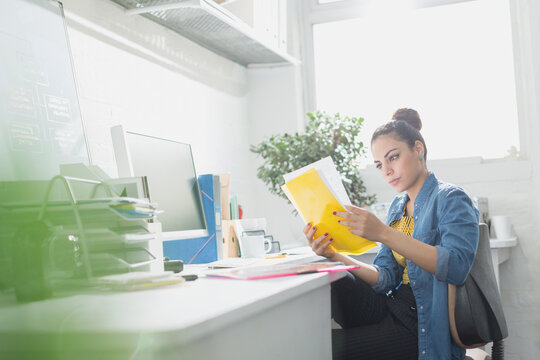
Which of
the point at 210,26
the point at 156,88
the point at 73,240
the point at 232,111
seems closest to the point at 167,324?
the point at 73,240

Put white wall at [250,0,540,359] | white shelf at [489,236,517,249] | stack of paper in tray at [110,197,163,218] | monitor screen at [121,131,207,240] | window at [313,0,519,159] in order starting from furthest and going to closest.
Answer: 1. window at [313,0,519,159]
2. white wall at [250,0,540,359]
3. white shelf at [489,236,517,249]
4. monitor screen at [121,131,207,240]
5. stack of paper in tray at [110,197,163,218]

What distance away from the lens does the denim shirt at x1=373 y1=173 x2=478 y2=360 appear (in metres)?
1.25

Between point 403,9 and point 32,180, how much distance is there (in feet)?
9.12

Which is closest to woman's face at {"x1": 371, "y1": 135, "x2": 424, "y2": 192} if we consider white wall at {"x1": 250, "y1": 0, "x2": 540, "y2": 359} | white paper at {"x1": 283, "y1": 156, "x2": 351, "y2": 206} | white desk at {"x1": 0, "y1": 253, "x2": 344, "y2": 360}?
white paper at {"x1": 283, "y1": 156, "x2": 351, "y2": 206}

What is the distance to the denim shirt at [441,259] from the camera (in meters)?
1.25

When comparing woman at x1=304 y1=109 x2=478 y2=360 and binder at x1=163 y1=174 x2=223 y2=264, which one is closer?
woman at x1=304 y1=109 x2=478 y2=360

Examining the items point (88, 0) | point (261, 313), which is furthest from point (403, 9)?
point (261, 313)

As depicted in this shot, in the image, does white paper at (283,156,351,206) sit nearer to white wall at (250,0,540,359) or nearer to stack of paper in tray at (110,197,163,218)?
stack of paper in tray at (110,197,163,218)

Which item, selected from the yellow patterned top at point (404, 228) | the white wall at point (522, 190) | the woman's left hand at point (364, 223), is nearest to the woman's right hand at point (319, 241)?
the woman's left hand at point (364, 223)

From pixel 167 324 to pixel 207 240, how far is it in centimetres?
109

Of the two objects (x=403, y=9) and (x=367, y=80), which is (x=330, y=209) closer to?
(x=367, y=80)

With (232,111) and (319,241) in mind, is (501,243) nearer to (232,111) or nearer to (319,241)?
(319,241)

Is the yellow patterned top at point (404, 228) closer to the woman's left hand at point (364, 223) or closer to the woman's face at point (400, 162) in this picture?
the woman's face at point (400, 162)

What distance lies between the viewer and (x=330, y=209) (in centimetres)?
133
